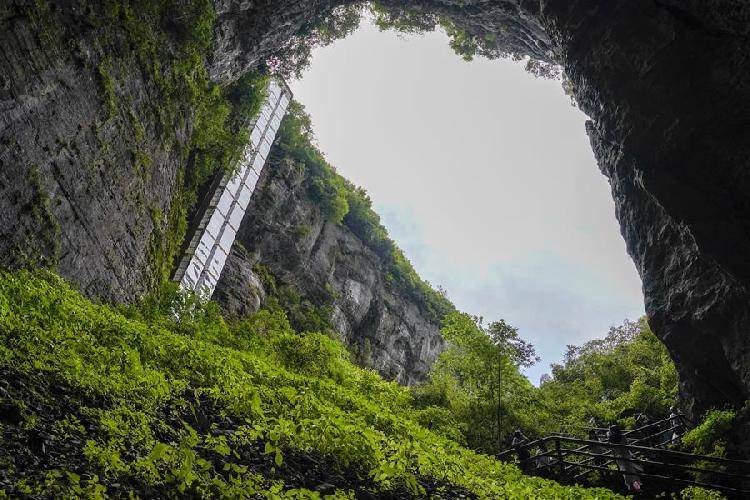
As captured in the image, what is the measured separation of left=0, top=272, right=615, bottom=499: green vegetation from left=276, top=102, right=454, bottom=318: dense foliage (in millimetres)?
21610

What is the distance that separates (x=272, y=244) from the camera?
2581cm

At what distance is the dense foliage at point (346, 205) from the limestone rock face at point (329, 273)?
86 cm

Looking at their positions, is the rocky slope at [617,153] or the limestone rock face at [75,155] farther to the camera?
the rocky slope at [617,153]

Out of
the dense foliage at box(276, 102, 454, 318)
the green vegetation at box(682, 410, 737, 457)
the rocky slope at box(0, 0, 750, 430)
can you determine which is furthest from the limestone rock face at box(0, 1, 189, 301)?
the dense foliage at box(276, 102, 454, 318)

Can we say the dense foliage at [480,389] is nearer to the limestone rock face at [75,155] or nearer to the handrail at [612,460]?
the handrail at [612,460]

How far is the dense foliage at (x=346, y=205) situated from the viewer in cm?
2978

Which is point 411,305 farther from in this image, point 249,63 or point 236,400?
point 236,400

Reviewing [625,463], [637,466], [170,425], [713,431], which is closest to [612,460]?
[637,466]

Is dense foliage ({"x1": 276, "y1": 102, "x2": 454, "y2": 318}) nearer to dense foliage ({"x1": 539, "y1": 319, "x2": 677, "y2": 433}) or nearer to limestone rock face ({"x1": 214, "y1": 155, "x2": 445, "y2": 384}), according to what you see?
limestone rock face ({"x1": 214, "y1": 155, "x2": 445, "y2": 384})

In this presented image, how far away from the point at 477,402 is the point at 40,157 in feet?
41.2

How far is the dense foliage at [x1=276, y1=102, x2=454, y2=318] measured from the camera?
1172 inches

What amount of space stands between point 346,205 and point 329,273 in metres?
5.20

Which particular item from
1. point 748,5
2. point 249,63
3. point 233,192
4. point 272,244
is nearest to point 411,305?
point 272,244

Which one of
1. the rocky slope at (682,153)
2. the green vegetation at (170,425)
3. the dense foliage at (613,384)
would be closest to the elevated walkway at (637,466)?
the green vegetation at (170,425)
